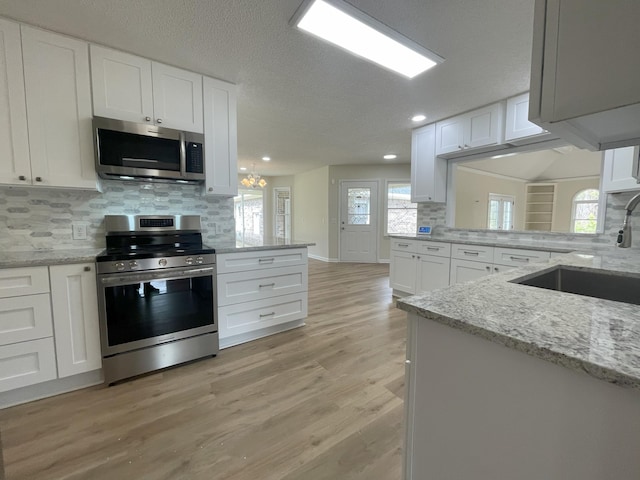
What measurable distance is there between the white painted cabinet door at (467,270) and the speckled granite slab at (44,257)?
3.23 m

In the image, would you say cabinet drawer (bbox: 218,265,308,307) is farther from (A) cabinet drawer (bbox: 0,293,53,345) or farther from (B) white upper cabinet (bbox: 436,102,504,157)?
(B) white upper cabinet (bbox: 436,102,504,157)

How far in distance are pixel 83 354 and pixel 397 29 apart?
2996 millimetres

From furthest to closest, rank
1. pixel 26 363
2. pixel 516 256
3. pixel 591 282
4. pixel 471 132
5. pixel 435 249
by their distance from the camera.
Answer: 1. pixel 435 249
2. pixel 471 132
3. pixel 516 256
4. pixel 26 363
5. pixel 591 282

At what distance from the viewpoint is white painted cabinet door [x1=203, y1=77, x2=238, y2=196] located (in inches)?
95.4

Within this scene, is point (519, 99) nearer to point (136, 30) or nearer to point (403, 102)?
point (403, 102)

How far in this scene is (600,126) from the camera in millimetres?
793

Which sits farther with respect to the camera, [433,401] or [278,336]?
[278,336]

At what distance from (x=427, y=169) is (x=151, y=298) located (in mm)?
3470

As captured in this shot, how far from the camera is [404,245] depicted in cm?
376

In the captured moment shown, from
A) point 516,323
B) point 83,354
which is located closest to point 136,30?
point 83,354

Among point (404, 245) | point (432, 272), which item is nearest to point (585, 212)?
point (432, 272)

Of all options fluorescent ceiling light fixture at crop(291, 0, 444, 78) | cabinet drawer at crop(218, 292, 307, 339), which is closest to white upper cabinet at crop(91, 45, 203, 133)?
fluorescent ceiling light fixture at crop(291, 0, 444, 78)

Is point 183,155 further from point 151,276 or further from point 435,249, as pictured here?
point 435,249

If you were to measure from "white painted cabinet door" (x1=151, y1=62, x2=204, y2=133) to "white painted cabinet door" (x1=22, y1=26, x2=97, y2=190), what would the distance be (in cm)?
43
